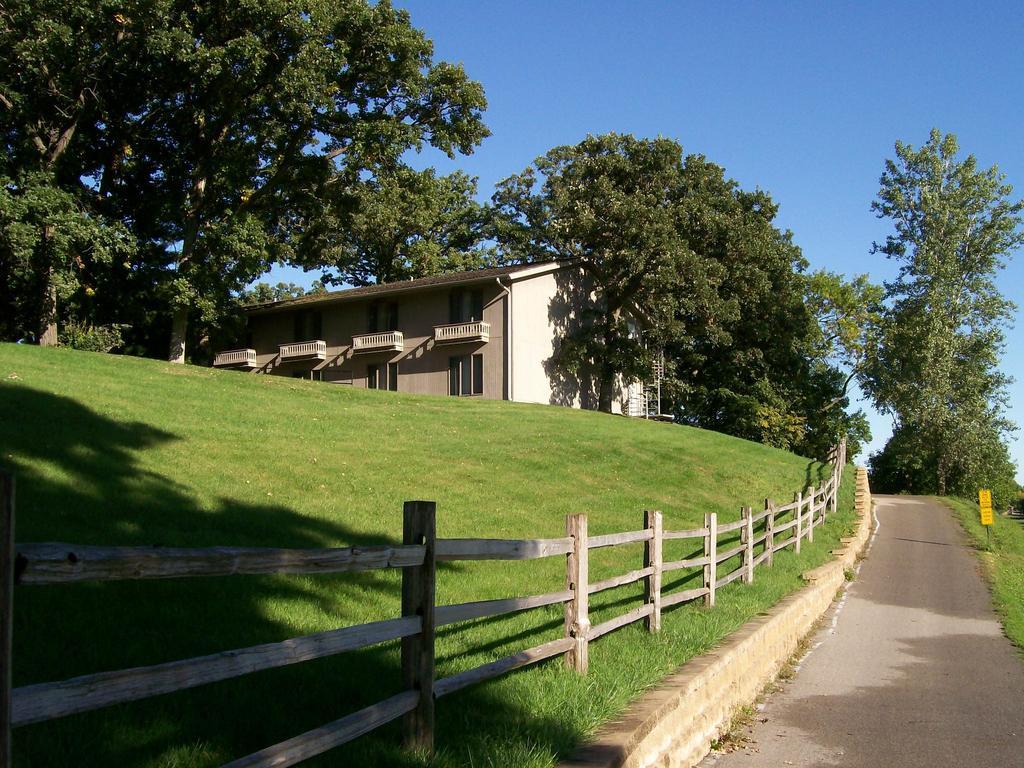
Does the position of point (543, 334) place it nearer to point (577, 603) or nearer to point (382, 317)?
point (382, 317)

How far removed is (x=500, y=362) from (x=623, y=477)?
16.8 m

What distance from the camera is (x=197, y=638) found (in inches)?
274

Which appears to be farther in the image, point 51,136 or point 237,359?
point 237,359

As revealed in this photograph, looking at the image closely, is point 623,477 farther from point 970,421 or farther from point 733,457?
point 970,421

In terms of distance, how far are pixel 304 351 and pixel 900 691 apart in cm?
3622

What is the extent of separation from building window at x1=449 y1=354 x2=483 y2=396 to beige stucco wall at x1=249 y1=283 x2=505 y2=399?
0.78 feet

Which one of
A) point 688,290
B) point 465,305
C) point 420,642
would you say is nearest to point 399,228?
point 465,305

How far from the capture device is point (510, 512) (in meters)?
15.8

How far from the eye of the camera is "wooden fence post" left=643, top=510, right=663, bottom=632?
32.2 feet

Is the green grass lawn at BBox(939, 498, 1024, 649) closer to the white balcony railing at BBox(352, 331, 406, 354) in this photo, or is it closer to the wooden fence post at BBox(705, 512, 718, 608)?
the wooden fence post at BBox(705, 512, 718, 608)

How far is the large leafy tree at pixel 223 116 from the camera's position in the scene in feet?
98.4

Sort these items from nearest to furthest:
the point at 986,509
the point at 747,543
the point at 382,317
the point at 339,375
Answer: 1. the point at 747,543
2. the point at 986,509
3. the point at 382,317
4. the point at 339,375

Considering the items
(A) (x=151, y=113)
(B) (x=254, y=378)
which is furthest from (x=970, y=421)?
(A) (x=151, y=113)

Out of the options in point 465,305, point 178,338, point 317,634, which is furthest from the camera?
point 465,305
